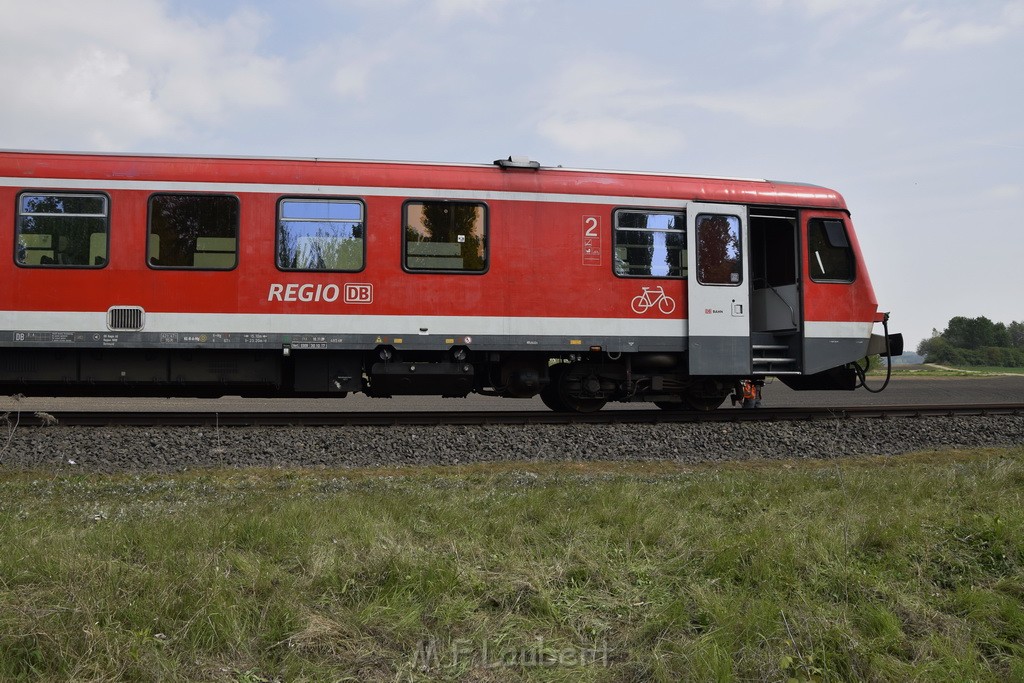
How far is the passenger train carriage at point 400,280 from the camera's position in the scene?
9625 millimetres

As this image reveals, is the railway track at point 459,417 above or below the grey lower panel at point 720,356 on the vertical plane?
below

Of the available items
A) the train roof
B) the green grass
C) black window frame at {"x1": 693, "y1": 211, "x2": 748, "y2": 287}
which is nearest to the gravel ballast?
black window frame at {"x1": 693, "y1": 211, "x2": 748, "y2": 287}

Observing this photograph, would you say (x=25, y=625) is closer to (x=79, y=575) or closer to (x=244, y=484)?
(x=79, y=575)

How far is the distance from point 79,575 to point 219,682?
4.09 ft

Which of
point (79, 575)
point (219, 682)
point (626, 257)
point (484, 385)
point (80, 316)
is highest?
point (626, 257)

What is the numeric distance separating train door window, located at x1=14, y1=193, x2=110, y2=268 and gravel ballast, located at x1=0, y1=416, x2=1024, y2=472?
7.38ft

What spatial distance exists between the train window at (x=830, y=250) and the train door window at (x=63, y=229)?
9.97 metres

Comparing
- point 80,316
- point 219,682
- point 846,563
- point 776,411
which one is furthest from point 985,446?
point 80,316

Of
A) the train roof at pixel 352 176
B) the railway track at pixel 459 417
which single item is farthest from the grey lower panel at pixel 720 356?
the train roof at pixel 352 176

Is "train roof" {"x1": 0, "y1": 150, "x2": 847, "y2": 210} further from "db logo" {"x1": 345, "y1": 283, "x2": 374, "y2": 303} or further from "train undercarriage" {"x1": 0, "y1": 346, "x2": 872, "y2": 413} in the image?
"train undercarriage" {"x1": 0, "y1": 346, "x2": 872, "y2": 413}

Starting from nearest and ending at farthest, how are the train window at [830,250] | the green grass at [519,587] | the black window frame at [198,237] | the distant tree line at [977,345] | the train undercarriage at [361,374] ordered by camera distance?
the green grass at [519,587]
the black window frame at [198,237]
the train undercarriage at [361,374]
the train window at [830,250]
the distant tree line at [977,345]

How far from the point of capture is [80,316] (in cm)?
957

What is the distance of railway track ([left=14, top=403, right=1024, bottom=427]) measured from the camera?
9.54m

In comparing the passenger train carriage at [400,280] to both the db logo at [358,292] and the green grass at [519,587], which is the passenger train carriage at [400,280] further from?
the green grass at [519,587]
